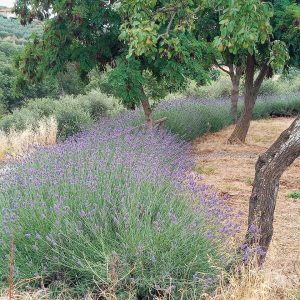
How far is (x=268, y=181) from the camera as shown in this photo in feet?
11.3

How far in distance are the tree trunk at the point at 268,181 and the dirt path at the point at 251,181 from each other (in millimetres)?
255

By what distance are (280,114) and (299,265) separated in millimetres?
15186

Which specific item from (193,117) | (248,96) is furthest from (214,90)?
(248,96)

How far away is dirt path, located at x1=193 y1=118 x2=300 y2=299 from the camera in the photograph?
386 centimetres

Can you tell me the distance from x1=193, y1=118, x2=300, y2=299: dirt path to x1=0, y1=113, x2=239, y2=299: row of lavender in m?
0.62

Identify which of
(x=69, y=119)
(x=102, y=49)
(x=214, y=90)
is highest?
(x=102, y=49)

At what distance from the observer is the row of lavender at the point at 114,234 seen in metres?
3.04

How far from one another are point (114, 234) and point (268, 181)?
1.20 meters

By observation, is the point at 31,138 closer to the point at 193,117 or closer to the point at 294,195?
the point at 193,117

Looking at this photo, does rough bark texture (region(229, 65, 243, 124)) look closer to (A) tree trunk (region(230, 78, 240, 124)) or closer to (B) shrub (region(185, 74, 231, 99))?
(A) tree trunk (region(230, 78, 240, 124))

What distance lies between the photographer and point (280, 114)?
18.4 meters

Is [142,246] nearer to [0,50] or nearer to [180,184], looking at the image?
[180,184]

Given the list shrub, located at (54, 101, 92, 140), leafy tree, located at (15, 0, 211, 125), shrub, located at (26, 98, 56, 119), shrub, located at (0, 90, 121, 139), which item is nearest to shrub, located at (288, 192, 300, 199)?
leafy tree, located at (15, 0, 211, 125)

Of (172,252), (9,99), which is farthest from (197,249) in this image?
(9,99)
